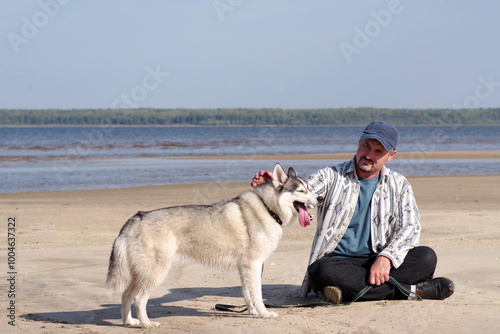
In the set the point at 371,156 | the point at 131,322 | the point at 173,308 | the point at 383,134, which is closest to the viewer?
the point at 131,322

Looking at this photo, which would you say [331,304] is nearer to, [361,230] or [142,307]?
[361,230]

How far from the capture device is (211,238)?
18.0 ft

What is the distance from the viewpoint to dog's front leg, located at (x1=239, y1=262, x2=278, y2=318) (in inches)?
219

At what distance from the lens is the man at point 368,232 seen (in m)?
5.91

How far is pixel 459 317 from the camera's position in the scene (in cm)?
536

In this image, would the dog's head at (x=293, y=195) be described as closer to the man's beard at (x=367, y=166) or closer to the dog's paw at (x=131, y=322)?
the man's beard at (x=367, y=166)

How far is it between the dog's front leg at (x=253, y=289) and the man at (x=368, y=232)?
73 cm

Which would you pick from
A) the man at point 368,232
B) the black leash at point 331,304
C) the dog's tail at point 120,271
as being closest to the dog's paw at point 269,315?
the black leash at point 331,304

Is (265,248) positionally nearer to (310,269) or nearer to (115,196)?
(310,269)

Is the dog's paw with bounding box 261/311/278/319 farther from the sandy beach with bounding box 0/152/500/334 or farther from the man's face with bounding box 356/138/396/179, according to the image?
the man's face with bounding box 356/138/396/179

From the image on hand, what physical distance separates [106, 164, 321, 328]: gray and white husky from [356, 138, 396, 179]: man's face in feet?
2.30

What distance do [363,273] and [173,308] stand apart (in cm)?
207

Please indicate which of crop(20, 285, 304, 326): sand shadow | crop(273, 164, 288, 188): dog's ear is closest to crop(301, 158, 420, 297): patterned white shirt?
crop(273, 164, 288, 188): dog's ear

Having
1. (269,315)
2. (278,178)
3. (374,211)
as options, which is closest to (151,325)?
(269,315)
